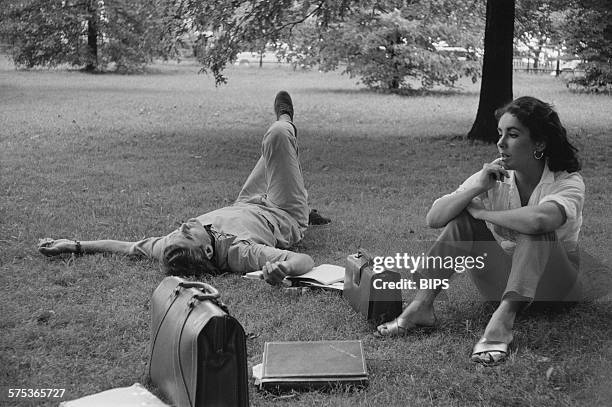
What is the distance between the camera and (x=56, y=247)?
18.9 ft

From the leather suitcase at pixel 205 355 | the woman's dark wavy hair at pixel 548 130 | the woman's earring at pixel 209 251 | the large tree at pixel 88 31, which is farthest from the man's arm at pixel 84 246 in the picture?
the large tree at pixel 88 31

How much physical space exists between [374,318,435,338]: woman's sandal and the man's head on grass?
1463 millimetres

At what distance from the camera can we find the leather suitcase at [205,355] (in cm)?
311

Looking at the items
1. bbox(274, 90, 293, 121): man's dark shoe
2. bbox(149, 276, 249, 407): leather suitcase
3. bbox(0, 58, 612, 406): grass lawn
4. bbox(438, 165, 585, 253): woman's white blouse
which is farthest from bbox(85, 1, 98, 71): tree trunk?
bbox(149, 276, 249, 407): leather suitcase

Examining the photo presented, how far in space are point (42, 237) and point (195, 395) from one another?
367 centimetres

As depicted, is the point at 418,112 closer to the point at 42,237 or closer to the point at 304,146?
the point at 304,146

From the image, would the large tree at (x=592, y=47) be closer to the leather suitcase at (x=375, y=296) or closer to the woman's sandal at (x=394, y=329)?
the leather suitcase at (x=375, y=296)

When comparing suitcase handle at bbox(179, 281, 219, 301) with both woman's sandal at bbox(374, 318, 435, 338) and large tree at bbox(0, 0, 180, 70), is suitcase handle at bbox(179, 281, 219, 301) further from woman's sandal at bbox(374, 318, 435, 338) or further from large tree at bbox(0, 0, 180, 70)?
large tree at bbox(0, 0, 180, 70)

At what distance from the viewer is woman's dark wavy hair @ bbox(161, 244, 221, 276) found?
5203mm

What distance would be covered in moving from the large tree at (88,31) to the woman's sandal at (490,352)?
9682 mm

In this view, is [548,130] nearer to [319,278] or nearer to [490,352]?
[490,352]

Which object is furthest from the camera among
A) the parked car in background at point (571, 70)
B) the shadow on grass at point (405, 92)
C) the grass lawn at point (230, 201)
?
the parked car in background at point (571, 70)

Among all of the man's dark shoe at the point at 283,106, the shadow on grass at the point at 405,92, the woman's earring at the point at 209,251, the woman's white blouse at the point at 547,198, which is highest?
the man's dark shoe at the point at 283,106

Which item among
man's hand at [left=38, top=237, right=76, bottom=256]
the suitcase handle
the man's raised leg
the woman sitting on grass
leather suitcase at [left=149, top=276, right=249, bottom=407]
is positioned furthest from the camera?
the man's raised leg
